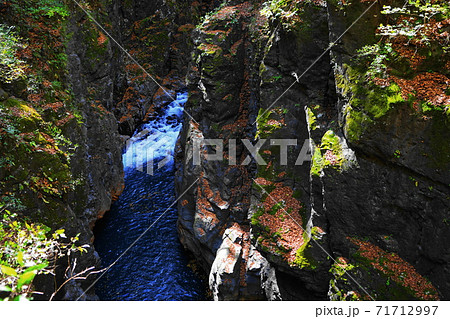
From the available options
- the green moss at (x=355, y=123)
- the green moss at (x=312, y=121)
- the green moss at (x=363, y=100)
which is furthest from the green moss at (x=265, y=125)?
the green moss at (x=355, y=123)

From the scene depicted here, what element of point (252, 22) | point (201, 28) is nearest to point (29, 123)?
point (201, 28)

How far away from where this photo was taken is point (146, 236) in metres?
14.5

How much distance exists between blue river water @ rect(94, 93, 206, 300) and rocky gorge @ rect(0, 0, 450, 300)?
102 centimetres

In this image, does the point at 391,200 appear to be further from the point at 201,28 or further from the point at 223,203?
the point at 201,28

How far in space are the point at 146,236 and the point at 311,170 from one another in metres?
10.4

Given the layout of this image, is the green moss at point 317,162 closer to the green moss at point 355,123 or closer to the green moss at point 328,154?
the green moss at point 328,154

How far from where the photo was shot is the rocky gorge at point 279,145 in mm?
6176

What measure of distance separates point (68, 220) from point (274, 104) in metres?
9.23

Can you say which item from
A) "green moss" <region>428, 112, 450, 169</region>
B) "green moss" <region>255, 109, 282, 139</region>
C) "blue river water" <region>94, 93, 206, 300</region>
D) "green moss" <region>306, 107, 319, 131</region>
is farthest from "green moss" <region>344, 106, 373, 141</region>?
"blue river water" <region>94, 93, 206, 300</region>

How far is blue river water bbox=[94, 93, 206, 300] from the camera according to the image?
1201 cm

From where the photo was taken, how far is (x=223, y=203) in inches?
503

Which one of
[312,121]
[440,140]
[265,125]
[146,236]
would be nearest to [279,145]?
[265,125]
